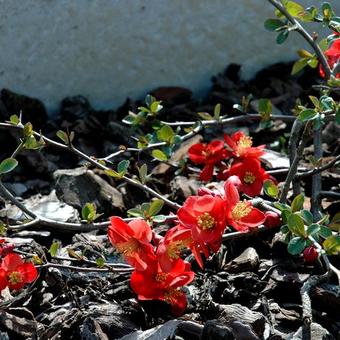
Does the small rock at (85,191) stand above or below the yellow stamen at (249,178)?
below

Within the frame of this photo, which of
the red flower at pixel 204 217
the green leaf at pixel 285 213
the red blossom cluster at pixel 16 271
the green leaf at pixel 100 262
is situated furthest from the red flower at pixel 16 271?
the green leaf at pixel 285 213

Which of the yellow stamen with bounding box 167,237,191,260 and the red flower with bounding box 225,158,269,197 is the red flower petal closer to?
the yellow stamen with bounding box 167,237,191,260

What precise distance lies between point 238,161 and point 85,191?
0.47 m

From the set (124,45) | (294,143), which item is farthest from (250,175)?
(124,45)

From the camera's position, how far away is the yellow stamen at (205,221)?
5.70 feet

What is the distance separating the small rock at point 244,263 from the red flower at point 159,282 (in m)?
0.25

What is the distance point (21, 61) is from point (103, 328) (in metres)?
1.47

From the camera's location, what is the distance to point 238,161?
7.32 ft

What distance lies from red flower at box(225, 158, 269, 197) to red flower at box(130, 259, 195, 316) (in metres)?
0.46

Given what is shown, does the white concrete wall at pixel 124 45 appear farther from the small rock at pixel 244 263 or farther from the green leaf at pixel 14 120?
the small rock at pixel 244 263

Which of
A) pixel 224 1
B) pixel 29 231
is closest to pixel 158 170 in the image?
pixel 29 231

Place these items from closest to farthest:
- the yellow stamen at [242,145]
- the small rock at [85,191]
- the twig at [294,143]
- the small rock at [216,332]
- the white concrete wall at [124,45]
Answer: the small rock at [216,332] < the twig at [294,143] < the yellow stamen at [242,145] < the small rock at [85,191] < the white concrete wall at [124,45]

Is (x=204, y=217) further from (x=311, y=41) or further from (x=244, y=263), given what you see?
(x=311, y=41)

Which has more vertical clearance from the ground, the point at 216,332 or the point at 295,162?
the point at 295,162
